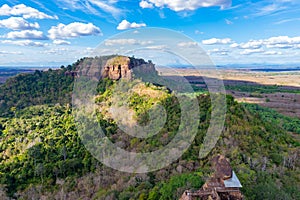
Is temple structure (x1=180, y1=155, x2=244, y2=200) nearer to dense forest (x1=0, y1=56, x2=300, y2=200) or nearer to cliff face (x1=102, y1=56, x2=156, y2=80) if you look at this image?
dense forest (x1=0, y1=56, x2=300, y2=200)

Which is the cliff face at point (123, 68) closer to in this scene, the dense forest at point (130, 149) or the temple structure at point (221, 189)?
the dense forest at point (130, 149)

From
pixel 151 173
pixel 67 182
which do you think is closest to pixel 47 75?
pixel 67 182

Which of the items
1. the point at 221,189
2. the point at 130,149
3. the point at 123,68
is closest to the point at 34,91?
the point at 123,68

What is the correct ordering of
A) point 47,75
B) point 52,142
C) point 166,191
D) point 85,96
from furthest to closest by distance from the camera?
point 47,75
point 85,96
point 52,142
point 166,191

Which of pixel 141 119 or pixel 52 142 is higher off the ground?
pixel 141 119

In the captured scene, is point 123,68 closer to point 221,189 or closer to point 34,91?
point 34,91

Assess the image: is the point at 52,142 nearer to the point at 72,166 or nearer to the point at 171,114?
the point at 72,166

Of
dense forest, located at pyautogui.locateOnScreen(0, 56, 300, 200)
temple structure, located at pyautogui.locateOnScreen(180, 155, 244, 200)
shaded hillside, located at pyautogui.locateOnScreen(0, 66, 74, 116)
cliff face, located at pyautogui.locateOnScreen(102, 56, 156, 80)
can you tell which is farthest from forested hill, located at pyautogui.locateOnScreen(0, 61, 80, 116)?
temple structure, located at pyautogui.locateOnScreen(180, 155, 244, 200)

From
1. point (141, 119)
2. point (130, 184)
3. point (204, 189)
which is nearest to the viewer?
point (204, 189)
